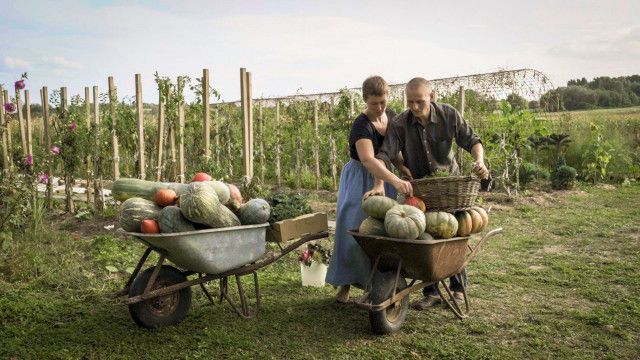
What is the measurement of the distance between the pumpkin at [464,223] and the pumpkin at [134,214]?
2.05 m

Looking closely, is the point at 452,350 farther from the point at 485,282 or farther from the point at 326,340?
the point at 485,282

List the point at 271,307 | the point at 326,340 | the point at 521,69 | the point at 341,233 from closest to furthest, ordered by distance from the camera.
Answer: the point at 326,340, the point at 341,233, the point at 271,307, the point at 521,69

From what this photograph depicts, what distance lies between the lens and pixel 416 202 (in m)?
3.69

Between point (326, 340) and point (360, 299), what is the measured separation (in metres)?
0.39

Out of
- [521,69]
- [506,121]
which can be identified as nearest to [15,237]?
[506,121]

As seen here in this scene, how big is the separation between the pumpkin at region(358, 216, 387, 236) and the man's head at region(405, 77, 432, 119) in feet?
2.79

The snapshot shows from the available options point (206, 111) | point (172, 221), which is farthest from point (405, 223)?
point (206, 111)

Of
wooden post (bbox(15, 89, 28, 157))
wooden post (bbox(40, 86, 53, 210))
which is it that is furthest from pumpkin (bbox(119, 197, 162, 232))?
wooden post (bbox(15, 89, 28, 157))

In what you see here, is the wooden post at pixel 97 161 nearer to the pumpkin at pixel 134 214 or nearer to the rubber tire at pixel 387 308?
the pumpkin at pixel 134 214

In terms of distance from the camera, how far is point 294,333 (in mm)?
3906

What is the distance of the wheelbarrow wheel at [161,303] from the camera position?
372 centimetres

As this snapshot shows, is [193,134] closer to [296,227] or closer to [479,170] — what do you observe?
[296,227]

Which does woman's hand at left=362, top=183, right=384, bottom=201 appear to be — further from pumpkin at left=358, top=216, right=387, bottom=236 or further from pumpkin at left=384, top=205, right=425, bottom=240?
pumpkin at left=384, top=205, right=425, bottom=240

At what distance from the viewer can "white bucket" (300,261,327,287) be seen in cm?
494
